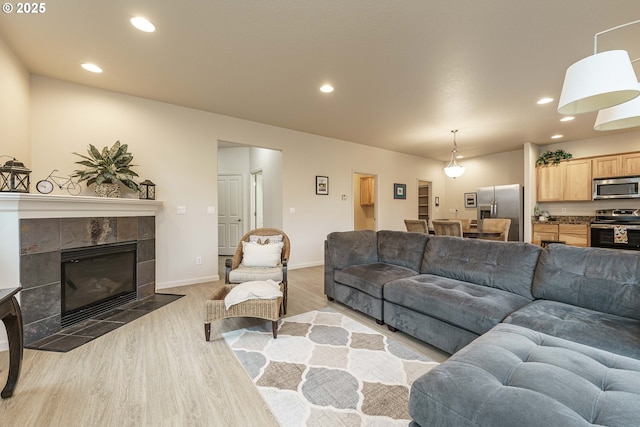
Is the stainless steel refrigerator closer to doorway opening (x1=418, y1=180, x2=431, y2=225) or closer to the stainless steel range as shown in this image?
the stainless steel range

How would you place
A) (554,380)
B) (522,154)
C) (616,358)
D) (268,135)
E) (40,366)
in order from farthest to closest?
(522,154)
(268,135)
(40,366)
(616,358)
(554,380)

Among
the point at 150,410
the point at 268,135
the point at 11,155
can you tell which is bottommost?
the point at 150,410

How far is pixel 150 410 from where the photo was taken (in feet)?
4.99

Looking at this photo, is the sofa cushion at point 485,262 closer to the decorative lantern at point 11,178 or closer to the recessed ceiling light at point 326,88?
the recessed ceiling light at point 326,88

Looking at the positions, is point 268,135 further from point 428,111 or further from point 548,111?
point 548,111

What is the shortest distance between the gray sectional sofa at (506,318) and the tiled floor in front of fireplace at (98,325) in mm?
2141

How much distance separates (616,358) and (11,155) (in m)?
4.69

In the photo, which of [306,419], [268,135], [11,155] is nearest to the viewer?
[306,419]

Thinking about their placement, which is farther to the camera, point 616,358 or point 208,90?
point 208,90

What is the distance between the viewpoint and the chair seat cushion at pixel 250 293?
2232 millimetres

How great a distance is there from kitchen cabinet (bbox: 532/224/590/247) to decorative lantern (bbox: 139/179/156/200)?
765cm

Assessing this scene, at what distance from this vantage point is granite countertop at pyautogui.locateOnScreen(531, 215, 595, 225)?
219 inches

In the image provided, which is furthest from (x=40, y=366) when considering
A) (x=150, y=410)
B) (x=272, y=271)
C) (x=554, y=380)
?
(x=554, y=380)

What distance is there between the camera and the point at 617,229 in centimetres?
474
